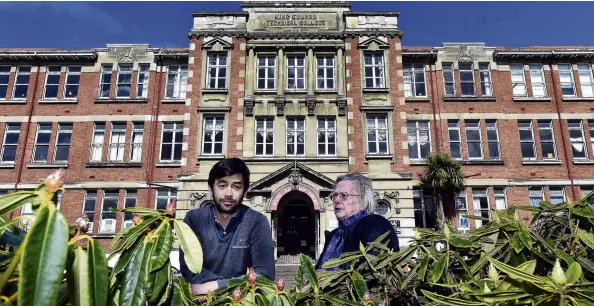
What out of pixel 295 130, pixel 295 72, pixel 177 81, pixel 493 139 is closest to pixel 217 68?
pixel 177 81

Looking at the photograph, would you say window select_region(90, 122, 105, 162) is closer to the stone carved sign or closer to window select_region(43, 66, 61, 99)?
window select_region(43, 66, 61, 99)

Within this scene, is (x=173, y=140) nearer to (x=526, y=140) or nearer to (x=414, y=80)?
(x=414, y=80)

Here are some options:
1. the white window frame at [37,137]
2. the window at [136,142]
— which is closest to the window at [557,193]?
the window at [136,142]

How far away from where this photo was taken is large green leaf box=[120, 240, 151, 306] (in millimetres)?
1078

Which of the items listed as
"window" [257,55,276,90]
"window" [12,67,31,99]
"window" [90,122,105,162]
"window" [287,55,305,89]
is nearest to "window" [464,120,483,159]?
"window" [287,55,305,89]

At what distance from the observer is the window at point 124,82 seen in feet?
72.4

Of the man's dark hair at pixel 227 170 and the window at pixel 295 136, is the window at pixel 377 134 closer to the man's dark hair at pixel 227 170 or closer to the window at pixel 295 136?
the window at pixel 295 136

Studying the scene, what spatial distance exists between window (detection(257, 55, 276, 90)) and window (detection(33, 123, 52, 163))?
459 inches

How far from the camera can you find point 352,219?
3.37 metres

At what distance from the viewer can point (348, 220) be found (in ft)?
11.1

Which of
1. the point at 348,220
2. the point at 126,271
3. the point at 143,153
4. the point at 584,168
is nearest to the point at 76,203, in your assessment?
the point at 143,153

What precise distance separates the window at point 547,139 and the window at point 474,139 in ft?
10.9

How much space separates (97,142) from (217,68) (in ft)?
24.5

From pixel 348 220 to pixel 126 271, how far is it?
2446 millimetres
